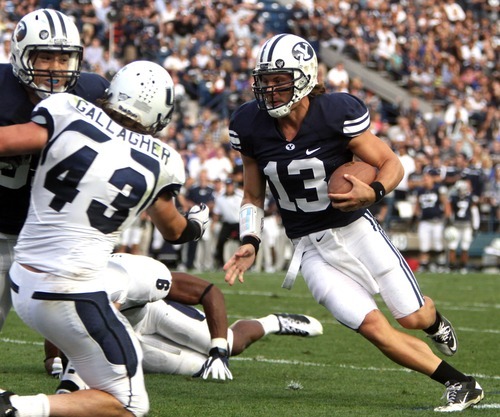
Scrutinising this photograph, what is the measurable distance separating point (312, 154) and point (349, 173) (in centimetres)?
24

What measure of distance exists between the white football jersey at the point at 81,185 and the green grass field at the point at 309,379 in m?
1.13

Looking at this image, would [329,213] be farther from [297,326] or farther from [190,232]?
[297,326]

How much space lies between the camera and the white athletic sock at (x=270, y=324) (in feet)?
19.8

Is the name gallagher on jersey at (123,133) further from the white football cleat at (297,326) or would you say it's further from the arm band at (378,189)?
the white football cleat at (297,326)

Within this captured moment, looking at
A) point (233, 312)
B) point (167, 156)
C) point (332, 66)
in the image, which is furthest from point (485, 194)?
point (167, 156)

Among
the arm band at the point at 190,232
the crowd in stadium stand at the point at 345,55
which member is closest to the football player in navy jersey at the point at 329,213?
the arm band at the point at 190,232

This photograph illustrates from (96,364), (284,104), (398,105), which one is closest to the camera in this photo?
(96,364)

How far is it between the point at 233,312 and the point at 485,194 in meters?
9.70

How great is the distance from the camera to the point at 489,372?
603 cm

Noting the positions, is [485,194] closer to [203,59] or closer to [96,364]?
[203,59]

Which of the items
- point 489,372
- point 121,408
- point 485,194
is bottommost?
point 485,194

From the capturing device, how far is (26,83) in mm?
4594

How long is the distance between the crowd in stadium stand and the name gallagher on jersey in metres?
11.0

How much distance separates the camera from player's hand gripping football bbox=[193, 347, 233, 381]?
17.3 ft
